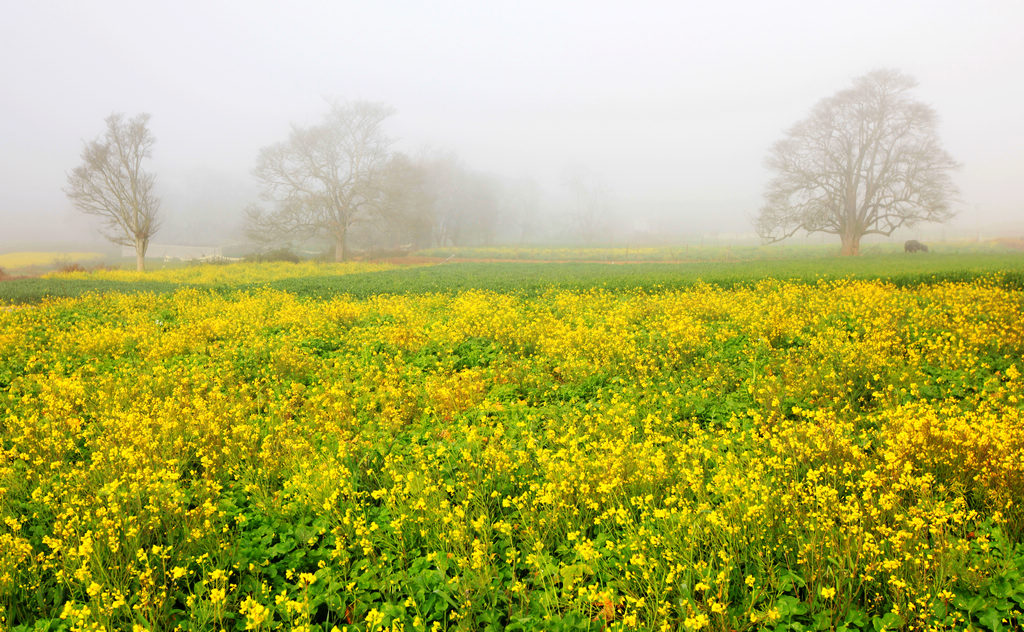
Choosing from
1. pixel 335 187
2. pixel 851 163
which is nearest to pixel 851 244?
pixel 851 163

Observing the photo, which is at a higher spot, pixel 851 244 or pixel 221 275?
pixel 851 244

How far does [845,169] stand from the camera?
37438 millimetres

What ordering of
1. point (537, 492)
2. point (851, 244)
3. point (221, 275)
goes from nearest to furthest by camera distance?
point (537, 492) → point (221, 275) → point (851, 244)

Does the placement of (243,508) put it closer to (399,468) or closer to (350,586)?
(399,468)

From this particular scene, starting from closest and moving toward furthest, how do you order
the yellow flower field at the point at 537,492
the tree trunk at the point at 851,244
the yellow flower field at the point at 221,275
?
the yellow flower field at the point at 537,492 → the yellow flower field at the point at 221,275 → the tree trunk at the point at 851,244

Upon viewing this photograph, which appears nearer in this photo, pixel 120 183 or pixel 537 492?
pixel 537 492

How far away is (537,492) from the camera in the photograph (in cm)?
436

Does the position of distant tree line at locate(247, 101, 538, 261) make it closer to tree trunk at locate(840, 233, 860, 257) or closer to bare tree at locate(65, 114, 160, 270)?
bare tree at locate(65, 114, 160, 270)

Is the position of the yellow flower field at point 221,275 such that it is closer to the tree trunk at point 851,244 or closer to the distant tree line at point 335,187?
the distant tree line at point 335,187

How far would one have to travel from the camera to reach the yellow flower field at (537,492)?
3.20m

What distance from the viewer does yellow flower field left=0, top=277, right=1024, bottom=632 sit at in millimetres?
3201

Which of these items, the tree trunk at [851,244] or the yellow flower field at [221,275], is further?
the tree trunk at [851,244]

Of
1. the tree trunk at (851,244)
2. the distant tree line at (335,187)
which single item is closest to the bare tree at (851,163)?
the tree trunk at (851,244)

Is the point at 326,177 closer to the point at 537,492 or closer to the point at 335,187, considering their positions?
the point at 335,187
